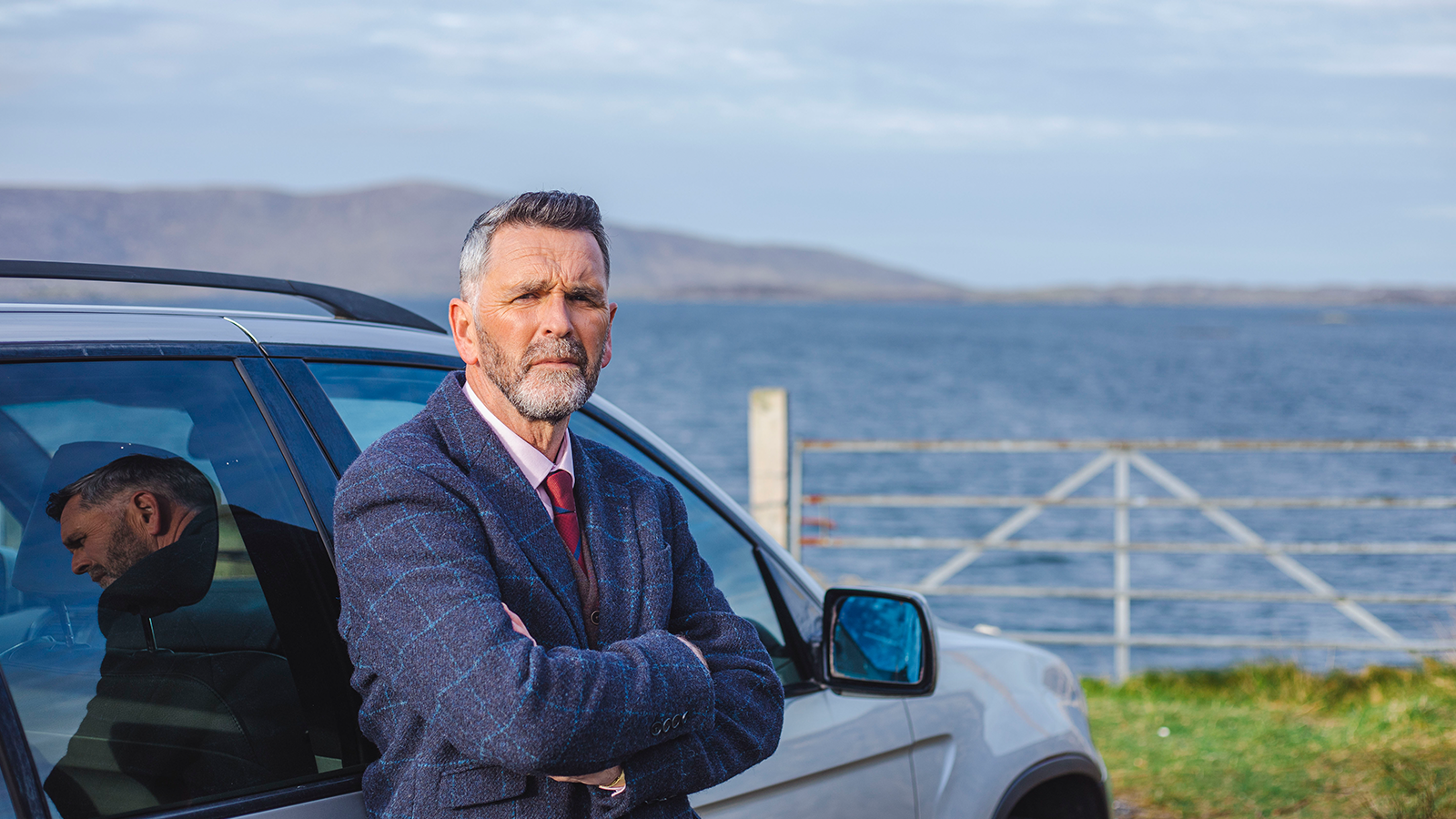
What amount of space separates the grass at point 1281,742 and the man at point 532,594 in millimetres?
4105

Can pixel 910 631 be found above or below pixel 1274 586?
above

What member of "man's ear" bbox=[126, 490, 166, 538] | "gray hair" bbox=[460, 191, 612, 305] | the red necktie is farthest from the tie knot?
"man's ear" bbox=[126, 490, 166, 538]

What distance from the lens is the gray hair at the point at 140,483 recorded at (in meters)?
1.52

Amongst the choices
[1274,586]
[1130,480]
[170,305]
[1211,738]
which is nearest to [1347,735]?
[1211,738]

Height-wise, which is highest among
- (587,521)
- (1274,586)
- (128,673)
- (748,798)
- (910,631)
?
(587,521)

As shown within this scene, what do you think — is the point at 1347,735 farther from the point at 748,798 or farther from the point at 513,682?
the point at 513,682

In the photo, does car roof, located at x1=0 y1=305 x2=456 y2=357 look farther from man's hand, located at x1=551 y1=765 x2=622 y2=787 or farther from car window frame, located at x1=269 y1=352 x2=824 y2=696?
man's hand, located at x1=551 y1=765 x2=622 y2=787

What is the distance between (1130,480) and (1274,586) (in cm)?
994

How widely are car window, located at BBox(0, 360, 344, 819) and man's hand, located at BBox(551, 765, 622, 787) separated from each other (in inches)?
13.9

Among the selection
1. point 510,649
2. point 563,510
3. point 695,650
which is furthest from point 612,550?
point 510,649

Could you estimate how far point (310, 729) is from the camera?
1623mm

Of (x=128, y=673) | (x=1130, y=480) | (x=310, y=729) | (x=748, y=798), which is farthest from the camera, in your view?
(x=1130, y=480)

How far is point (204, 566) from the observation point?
63.2 inches

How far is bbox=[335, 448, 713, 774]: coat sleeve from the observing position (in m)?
1.40
